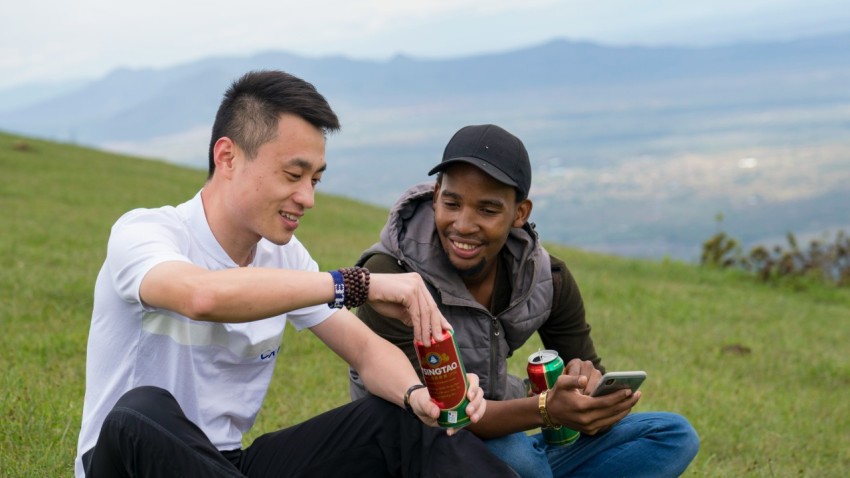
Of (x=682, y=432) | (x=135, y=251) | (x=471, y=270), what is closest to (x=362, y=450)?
(x=471, y=270)

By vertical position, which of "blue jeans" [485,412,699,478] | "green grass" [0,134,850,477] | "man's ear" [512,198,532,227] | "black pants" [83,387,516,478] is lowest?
"green grass" [0,134,850,477]

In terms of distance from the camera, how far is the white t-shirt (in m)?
3.32

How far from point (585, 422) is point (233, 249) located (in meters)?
1.55

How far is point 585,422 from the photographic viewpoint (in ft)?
13.1

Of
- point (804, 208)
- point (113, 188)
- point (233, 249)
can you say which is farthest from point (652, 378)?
point (804, 208)

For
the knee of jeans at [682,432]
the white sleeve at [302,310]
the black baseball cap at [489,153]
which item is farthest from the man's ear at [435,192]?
the knee of jeans at [682,432]

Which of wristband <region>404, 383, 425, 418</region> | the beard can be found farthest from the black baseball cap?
wristband <region>404, 383, 425, 418</region>

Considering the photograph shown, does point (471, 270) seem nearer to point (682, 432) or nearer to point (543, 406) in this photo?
point (543, 406)

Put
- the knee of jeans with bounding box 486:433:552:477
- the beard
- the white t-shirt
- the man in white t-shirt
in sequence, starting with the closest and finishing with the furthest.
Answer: the man in white t-shirt < the white t-shirt < the knee of jeans with bounding box 486:433:552:477 < the beard

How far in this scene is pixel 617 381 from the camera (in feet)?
12.9

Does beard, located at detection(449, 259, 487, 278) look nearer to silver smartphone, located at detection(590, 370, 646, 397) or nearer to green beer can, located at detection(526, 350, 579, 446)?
green beer can, located at detection(526, 350, 579, 446)

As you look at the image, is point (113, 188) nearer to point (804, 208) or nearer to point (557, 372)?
point (557, 372)

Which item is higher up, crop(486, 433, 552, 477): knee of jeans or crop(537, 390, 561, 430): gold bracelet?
crop(537, 390, 561, 430): gold bracelet

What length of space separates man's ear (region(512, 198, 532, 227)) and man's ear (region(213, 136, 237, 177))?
1346 millimetres
